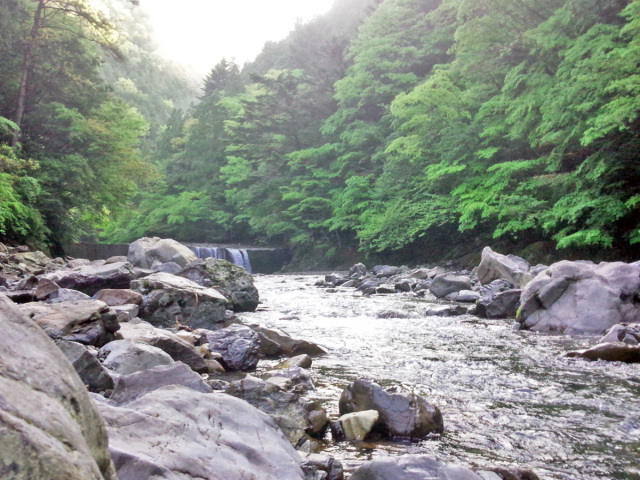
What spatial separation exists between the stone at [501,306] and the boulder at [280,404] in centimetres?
530

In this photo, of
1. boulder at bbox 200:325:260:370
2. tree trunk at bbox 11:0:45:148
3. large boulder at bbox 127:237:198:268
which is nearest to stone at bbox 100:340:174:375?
boulder at bbox 200:325:260:370

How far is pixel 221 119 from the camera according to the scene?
33.7 meters

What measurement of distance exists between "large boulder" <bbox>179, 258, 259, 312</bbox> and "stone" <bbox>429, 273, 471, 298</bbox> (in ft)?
13.3

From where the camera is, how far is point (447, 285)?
418 inches

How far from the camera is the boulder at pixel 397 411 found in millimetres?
2959

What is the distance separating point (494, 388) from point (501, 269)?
702cm

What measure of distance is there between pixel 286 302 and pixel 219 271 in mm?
1901

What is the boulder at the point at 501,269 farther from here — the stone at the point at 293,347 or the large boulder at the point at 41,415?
the large boulder at the point at 41,415

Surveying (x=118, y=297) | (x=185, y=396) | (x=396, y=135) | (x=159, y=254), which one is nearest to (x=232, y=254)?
(x=396, y=135)

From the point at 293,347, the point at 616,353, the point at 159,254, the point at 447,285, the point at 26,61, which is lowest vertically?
the point at 293,347

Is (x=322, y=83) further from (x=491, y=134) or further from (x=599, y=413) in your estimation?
(x=599, y=413)

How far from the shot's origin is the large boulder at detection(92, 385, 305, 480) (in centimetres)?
164

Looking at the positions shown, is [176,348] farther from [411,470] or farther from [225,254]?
[225,254]

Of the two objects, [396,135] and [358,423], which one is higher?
[396,135]
